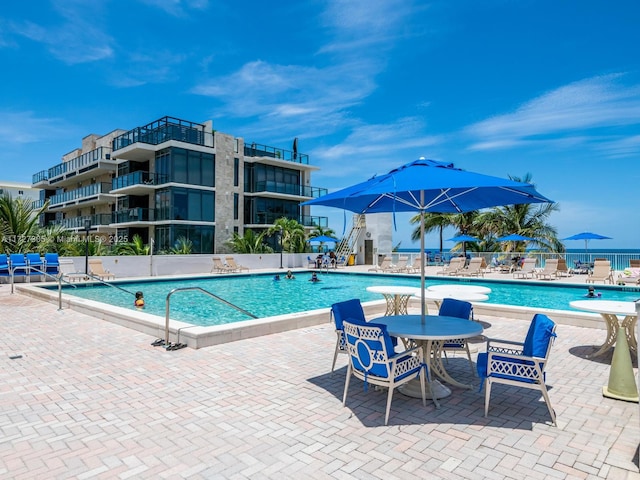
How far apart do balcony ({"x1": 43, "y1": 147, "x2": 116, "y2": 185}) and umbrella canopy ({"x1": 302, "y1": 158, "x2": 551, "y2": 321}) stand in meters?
32.8

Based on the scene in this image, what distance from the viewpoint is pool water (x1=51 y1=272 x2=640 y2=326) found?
36.8ft

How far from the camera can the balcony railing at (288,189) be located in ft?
106

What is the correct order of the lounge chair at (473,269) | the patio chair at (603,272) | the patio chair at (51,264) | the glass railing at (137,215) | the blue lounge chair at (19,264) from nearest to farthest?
the blue lounge chair at (19,264), the patio chair at (51,264), the patio chair at (603,272), the lounge chair at (473,269), the glass railing at (137,215)

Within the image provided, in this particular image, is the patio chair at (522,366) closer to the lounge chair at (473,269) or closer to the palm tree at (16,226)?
the lounge chair at (473,269)

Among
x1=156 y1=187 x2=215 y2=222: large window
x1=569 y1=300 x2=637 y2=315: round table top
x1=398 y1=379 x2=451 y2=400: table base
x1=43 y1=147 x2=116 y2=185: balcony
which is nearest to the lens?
x1=398 y1=379 x2=451 y2=400: table base

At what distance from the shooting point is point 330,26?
42.8 ft

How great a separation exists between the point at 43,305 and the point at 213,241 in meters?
18.3

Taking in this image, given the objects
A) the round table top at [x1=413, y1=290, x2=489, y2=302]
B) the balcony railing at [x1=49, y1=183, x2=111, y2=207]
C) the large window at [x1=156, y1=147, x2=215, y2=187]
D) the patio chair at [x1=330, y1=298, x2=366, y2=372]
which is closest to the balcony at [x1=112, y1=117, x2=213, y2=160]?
the large window at [x1=156, y1=147, x2=215, y2=187]

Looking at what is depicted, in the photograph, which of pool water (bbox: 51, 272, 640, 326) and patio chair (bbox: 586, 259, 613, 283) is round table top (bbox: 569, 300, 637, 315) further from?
patio chair (bbox: 586, 259, 613, 283)

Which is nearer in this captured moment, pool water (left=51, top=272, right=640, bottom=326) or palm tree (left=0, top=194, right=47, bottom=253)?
pool water (left=51, top=272, right=640, bottom=326)

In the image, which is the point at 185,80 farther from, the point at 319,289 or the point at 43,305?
the point at 43,305

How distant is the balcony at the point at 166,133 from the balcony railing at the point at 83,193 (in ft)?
19.5

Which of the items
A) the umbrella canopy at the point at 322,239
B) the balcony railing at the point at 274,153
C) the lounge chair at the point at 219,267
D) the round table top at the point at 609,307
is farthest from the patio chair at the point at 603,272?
the balcony railing at the point at 274,153

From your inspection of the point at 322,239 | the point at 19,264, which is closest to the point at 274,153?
the point at 322,239
